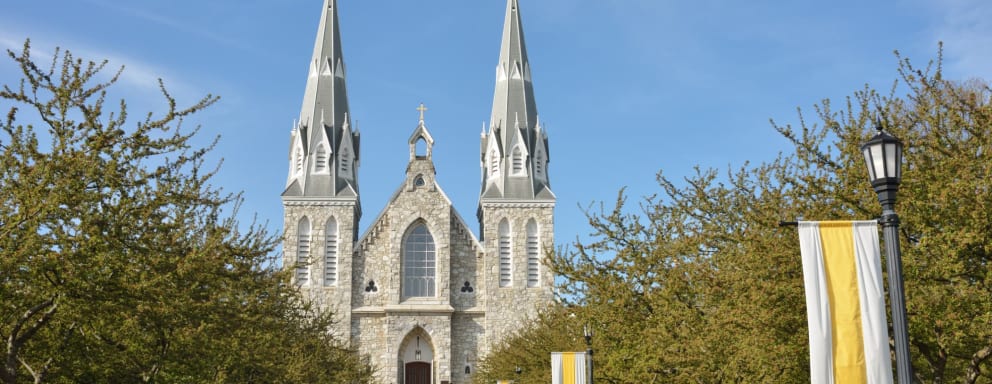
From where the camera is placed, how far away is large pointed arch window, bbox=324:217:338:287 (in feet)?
157

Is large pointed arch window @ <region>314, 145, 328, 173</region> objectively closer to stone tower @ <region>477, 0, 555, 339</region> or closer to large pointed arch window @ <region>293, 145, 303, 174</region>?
large pointed arch window @ <region>293, 145, 303, 174</region>

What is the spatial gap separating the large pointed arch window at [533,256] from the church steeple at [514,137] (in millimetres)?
1691

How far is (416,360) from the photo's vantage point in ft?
159

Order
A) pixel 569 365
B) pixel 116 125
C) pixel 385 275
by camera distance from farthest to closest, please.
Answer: pixel 385 275 → pixel 569 365 → pixel 116 125

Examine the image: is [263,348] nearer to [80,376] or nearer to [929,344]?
[80,376]

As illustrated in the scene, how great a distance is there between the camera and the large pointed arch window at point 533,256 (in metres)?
48.1

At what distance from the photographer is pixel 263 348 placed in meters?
19.9

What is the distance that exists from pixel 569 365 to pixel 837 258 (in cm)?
1155

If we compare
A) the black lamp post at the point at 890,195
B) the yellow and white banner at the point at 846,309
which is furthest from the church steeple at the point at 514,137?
the black lamp post at the point at 890,195

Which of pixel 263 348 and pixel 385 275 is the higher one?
pixel 385 275

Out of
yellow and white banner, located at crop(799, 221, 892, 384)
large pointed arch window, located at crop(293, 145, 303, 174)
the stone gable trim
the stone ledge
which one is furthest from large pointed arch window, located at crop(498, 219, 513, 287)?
yellow and white banner, located at crop(799, 221, 892, 384)

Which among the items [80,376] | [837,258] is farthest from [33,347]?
[837,258]

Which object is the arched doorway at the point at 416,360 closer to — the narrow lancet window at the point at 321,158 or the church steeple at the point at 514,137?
the church steeple at the point at 514,137

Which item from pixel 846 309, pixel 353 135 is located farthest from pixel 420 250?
pixel 846 309
